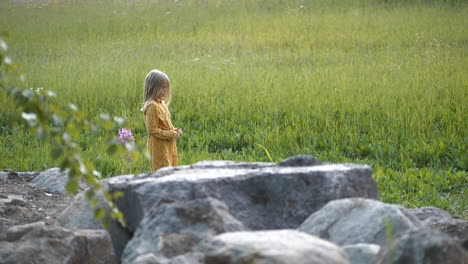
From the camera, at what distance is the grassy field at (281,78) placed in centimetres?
887

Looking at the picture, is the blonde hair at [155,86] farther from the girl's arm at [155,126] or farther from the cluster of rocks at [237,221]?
the cluster of rocks at [237,221]

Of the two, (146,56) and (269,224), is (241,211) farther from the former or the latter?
(146,56)

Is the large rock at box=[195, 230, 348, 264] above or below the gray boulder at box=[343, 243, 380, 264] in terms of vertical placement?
above

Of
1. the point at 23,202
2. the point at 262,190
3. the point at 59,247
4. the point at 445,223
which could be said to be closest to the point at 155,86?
the point at 23,202

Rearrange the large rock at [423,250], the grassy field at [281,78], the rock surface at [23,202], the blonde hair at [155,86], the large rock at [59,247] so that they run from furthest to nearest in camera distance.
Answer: the grassy field at [281,78], the blonde hair at [155,86], the rock surface at [23,202], the large rock at [59,247], the large rock at [423,250]

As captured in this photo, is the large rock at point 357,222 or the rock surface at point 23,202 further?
the rock surface at point 23,202

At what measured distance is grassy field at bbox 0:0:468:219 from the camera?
29.1ft

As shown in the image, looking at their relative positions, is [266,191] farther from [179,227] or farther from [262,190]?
[179,227]

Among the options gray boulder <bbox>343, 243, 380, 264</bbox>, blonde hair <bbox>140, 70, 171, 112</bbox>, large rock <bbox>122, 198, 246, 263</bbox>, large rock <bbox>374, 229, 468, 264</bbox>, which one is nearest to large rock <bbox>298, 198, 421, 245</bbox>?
gray boulder <bbox>343, 243, 380, 264</bbox>

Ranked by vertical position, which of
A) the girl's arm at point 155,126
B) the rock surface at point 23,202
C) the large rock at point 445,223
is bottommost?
the rock surface at point 23,202

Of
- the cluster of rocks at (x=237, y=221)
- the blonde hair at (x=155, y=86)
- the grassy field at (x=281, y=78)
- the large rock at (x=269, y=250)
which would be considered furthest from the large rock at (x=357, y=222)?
the blonde hair at (x=155, y=86)

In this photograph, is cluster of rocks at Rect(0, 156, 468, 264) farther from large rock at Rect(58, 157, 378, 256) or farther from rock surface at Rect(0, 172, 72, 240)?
rock surface at Rect(0, 172, 72, 240)

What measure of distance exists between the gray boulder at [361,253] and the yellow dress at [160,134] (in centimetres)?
314

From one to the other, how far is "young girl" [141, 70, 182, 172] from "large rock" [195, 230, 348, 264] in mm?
3213
